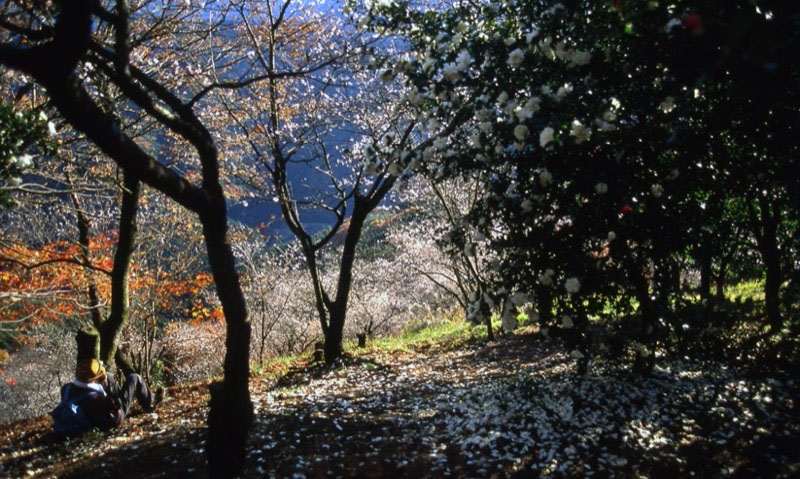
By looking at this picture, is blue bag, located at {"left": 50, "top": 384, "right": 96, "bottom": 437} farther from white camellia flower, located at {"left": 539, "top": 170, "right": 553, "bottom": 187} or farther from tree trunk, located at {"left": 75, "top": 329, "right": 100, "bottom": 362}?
white camellia flower, located at {"left": 539, "top": 170, "right": 553, "bottom": 187}

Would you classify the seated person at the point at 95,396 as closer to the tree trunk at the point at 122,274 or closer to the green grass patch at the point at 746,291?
the tree trunk at the point at 122,274

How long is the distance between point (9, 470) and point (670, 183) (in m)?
6.24

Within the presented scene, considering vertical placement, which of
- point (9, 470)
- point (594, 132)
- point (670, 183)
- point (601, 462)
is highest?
point (594, 132)

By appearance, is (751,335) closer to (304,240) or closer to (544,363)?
(544,363)

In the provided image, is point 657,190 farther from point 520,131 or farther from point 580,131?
→ point 520,131

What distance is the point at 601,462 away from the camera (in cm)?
437

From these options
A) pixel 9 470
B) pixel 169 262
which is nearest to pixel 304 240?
pixel 9 470

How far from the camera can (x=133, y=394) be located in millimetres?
6422

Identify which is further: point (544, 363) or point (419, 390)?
point (544, 363)

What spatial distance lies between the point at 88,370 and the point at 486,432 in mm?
4289

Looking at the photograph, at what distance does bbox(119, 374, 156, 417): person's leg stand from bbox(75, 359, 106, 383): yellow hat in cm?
45

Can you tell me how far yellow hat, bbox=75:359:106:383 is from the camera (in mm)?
5848

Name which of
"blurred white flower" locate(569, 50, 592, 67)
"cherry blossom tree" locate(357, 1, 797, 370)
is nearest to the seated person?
"cherry blossom tree" locate(357, 1, 797, 370)

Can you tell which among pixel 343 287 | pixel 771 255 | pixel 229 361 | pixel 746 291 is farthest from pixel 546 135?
pixel 746 291
